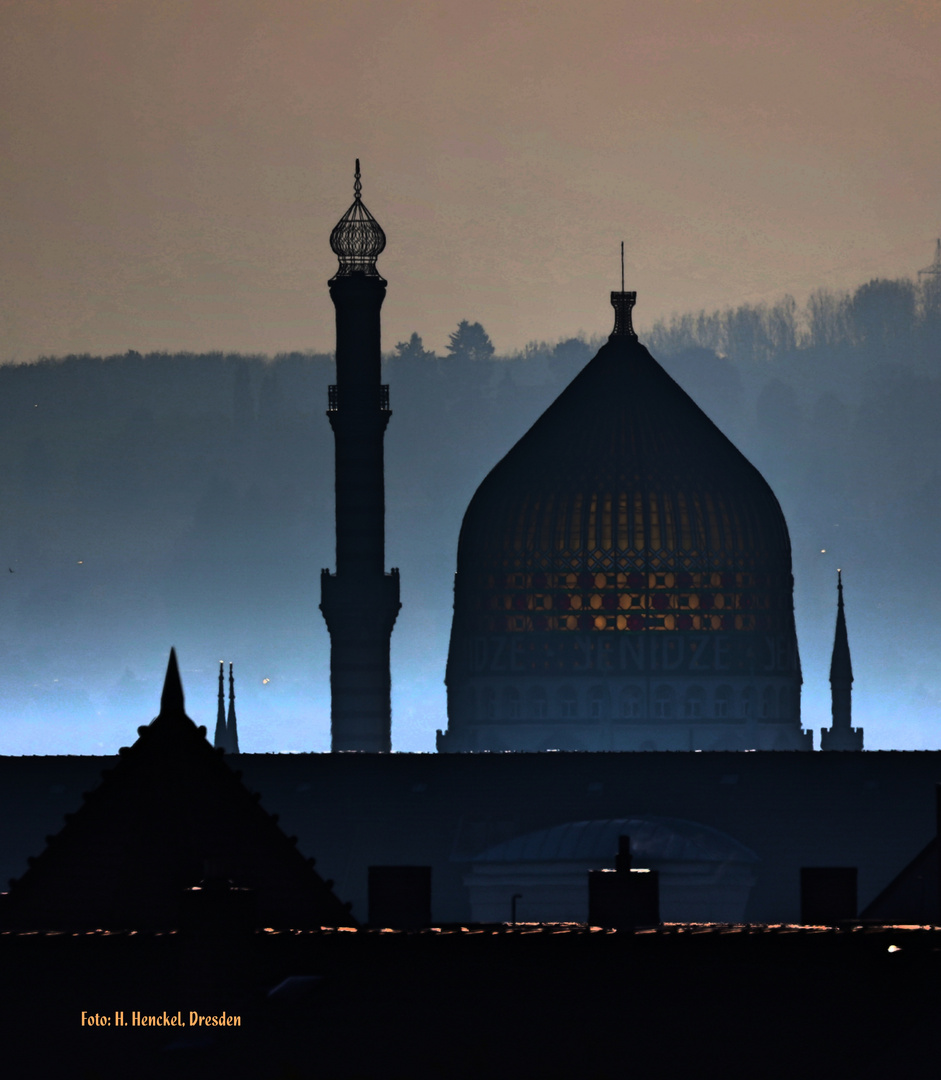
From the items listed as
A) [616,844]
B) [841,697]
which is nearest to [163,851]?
[616,844]

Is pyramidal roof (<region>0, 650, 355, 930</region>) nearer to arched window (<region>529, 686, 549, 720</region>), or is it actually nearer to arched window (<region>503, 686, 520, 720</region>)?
arched window (<region>503, 686, 520, 720</region>)

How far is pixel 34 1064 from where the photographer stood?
5650 centimetres

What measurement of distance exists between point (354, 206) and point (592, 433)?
2612 centimetres

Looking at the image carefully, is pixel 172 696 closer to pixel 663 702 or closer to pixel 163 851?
pixel 163 851

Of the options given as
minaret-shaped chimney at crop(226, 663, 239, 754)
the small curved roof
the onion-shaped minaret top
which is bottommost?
the small curved roof

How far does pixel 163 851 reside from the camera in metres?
71.2

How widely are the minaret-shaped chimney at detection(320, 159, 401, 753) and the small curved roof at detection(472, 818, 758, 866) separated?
42497 millimetres

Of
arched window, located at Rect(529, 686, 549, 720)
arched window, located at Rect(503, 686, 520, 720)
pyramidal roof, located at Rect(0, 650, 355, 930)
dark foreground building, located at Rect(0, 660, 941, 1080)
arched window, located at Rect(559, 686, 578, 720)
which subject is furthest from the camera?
arched window, located at Rect(559, 686, 578, 720)

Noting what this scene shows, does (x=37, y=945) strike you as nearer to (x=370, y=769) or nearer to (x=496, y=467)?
(x=370, y=769)

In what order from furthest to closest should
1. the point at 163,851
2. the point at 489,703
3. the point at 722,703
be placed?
the point at 722,703
the point at 489,703
the point at 163,851

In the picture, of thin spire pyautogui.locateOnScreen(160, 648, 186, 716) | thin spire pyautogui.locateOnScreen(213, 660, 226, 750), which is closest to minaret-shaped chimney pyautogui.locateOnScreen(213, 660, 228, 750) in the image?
thin spire pyautogui.locateOnScreen(213, 660, 226, 750)

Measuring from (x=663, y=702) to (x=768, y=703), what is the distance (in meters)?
5.20

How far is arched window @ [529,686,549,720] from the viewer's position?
19325cm

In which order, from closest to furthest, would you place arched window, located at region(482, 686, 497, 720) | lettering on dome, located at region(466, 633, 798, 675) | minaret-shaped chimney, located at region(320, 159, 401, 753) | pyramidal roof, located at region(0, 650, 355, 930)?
pyramidal roof, located at region(0, 650, 355, 930), minaret-shaped chimney, located at region(320, 159, 401, 753), arched window, located at region(482, 686, 497, 720), lettering on dome, located at region(466, 633, 798, 675)
